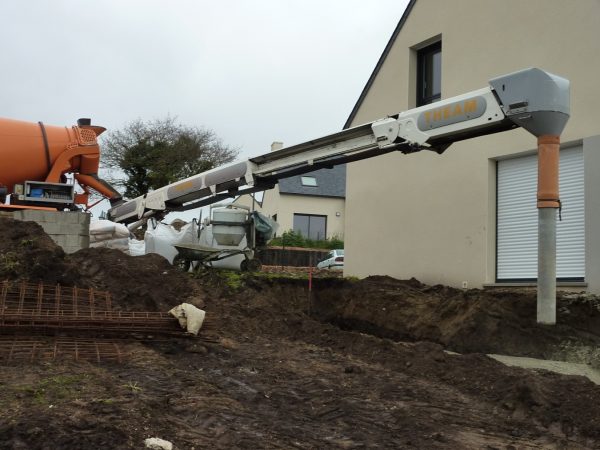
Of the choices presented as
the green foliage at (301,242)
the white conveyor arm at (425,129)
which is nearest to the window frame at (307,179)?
the green foliage at (301,242)

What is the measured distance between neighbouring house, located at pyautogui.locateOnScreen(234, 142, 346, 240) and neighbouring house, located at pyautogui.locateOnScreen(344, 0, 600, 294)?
21.0 meters

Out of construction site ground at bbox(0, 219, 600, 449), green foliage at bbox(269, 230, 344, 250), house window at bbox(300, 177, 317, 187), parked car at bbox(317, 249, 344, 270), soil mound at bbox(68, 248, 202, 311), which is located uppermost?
house window at bbox(300, 177, 317, 187)

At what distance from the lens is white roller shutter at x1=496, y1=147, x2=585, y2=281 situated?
9.00m

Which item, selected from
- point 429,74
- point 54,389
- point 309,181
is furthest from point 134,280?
point 309,181

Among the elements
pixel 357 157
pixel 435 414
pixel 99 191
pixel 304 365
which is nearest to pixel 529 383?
pixel 435 414

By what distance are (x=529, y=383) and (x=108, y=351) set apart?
181 inches

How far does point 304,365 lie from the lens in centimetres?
726

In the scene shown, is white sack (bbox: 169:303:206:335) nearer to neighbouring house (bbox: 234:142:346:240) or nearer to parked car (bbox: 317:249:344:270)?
parked car (bbox: 317:249:344:270)

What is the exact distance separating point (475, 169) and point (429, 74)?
2.94m

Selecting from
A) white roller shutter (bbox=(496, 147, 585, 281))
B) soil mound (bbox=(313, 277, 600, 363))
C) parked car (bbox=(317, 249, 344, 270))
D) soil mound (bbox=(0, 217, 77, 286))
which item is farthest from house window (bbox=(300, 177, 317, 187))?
soil mound (bbox=(0, 217, 77, 286))

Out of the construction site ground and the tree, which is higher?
the tree

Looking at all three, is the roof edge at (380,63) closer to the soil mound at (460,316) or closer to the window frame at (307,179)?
the soil mound at (460,316)

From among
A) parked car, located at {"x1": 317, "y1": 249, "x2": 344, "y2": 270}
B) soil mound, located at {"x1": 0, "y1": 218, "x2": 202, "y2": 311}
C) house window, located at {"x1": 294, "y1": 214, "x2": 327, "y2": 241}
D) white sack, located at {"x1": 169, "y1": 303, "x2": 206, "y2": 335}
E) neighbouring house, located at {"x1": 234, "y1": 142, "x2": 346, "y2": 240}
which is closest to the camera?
white sack, located at {"x1": 169, "y1": 303, "x2": 206, "y2": 335}

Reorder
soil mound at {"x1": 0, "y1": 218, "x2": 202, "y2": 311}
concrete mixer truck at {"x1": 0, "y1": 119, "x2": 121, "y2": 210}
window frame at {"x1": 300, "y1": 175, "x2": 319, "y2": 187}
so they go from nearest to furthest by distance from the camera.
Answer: soil mound at {"x1": 0, "y1": 218, "x2": 202, "y2": 311} → concrete mixer truck at {"x1": 0, "y1": 119, "x2": 121, "y2": 210} → window frame at {"x1": 300, "y1": 175, "x2": 319, "y2": 187}
